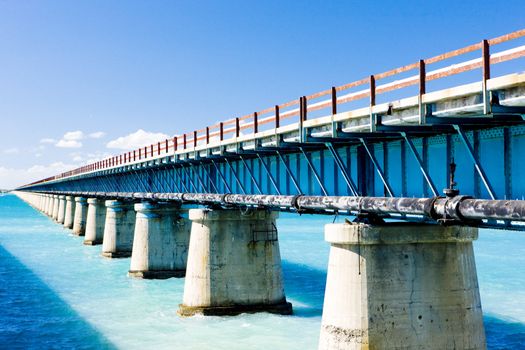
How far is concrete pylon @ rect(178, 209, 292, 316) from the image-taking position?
26891 millimetres

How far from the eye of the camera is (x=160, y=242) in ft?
129

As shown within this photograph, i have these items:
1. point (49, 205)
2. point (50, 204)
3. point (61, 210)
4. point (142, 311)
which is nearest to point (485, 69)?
point (142, 311)

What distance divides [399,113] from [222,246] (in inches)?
550

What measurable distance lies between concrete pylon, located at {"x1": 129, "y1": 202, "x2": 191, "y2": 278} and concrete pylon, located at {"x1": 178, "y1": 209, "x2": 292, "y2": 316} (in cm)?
1176

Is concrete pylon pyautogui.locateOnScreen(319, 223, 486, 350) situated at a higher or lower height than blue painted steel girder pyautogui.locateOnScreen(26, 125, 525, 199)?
lower

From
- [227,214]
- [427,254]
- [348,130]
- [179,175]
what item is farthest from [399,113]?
[179,175]

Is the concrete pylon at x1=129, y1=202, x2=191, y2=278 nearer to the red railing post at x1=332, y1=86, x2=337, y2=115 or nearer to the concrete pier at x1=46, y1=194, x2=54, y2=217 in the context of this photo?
the red railing post at x1=332, y1=86, x2=337, y2=115

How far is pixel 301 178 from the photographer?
892 inches

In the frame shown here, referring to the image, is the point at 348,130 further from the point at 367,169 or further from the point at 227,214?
the point at 227,214

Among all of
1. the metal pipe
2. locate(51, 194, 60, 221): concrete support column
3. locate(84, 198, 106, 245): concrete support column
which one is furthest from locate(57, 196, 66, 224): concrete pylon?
the metal pipe

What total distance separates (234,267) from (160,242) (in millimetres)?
13392

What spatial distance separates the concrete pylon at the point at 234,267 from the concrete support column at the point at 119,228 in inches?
921

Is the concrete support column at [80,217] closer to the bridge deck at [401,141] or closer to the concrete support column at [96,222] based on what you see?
the concrete support column at [96,222]

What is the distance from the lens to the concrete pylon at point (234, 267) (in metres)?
26.9
